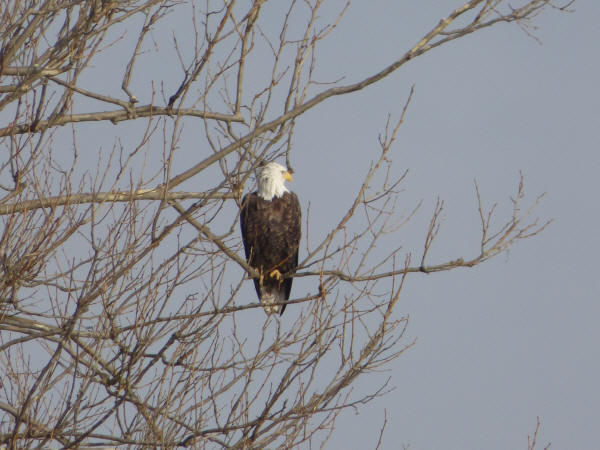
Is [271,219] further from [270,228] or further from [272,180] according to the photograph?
[272,180]

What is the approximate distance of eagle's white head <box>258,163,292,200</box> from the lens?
779 cm

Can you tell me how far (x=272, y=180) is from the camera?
7.81 meters

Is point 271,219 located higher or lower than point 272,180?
lower

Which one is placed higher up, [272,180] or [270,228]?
[272,180]

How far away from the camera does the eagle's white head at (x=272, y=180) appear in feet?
25.6

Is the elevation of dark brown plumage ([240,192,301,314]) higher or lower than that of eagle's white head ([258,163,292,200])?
lower

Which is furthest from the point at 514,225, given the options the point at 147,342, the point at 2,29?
the point at 2,29

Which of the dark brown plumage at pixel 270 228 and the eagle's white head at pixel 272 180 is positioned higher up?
the eagle's white head at pixel 272 180

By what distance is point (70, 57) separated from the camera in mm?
5035

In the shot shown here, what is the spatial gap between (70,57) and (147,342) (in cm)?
155

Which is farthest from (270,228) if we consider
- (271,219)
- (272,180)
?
(272,180)

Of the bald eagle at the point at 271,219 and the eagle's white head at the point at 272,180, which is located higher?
the eagle's white head at the point at 272,180

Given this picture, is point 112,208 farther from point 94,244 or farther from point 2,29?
point 2,29

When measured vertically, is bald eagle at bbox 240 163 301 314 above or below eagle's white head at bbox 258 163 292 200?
below
